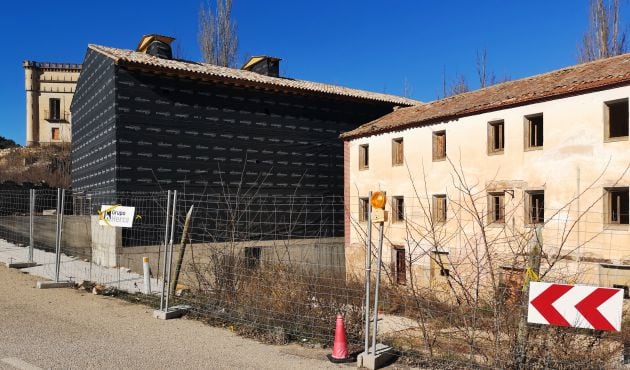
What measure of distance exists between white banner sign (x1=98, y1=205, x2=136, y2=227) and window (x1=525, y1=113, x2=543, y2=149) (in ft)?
43.7

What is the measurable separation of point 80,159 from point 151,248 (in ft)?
26.5

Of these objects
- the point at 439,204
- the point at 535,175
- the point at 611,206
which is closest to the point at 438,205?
the point at 439,204

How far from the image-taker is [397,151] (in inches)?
885

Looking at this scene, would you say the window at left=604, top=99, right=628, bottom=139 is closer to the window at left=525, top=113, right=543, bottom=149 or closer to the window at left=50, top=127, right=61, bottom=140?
the window at left=525, top=113, right=543, bottom=149

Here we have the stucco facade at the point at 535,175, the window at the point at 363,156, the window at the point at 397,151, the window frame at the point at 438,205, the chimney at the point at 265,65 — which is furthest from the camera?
the chimney at the point at 265,65

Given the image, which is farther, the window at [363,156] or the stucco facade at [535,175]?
the window at [363,156]

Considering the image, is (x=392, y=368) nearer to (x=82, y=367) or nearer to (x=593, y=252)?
(x=82, y=367)

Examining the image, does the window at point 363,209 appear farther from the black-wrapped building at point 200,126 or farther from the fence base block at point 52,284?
the fence base block at point 52,284

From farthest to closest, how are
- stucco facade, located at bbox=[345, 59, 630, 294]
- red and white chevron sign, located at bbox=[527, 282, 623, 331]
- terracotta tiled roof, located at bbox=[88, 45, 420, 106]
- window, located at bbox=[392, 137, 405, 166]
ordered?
window, located at bbox=[392, 137, 405, 166]
terracotta tiled roof, located at bbox=[88, 45, 420, 106]
stucco facade, located at bbox=[345, 59, 630, 294]
red and white chevron sign, located at bbox=[527, 282, 623, 331]

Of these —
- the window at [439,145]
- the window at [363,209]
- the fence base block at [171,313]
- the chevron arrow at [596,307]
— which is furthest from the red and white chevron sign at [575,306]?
the window at [439,145]

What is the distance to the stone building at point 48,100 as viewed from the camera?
5822 centimetres

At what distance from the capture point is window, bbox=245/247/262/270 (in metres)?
7.80

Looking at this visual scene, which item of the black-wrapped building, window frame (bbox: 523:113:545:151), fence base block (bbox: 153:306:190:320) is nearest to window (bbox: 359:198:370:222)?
the black-wrapped building

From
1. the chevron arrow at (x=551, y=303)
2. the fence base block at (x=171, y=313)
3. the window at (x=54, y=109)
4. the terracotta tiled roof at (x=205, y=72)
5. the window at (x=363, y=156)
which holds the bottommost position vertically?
the fence base block at (x=171, y=313)
